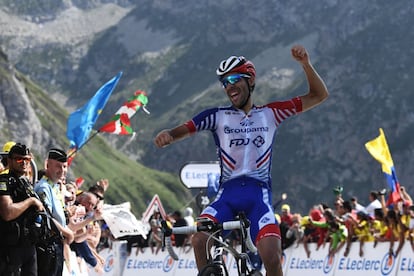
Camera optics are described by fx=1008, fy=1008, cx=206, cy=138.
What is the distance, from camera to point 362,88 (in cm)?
18888

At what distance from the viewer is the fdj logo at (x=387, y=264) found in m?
18.0

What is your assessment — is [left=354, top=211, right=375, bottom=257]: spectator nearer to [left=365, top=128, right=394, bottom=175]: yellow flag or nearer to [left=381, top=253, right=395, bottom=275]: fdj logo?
[left=381, top=253, right=395, bottom=275]: fdj logo

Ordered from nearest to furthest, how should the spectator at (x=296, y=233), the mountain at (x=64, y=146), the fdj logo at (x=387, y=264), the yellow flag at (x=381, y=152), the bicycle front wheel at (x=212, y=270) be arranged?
the bicycle front wheel at (x=212, y=270)
the fdj logo at (x=387, y=264)
the spectator at (x=296, y=233)
the yellow flag at (x=381, y=152)
the mountain at (x=64, y=146)

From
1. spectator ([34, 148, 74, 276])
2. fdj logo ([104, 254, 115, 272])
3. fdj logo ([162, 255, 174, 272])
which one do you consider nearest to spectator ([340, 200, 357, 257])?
fdj logo ([162, 255, 174, 272])

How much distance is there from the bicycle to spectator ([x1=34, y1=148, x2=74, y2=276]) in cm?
191

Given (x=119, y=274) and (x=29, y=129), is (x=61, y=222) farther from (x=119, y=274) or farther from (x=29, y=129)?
(x=29, y=129)

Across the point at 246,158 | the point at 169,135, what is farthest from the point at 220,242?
the point at 169,135

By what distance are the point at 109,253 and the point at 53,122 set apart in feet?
448

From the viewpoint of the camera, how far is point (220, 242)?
346 inches

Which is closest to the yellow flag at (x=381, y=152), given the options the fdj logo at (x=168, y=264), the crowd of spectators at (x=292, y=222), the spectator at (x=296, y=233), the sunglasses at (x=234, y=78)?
the crowd of spectators at (x=292, y=222)

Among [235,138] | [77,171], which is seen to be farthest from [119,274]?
[77,171]

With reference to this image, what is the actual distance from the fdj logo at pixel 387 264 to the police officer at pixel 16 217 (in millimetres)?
9786

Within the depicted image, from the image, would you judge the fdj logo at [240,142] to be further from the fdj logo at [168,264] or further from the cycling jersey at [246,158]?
the fdj logo at [168,264]

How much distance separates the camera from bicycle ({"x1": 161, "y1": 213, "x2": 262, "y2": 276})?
8.56 m
